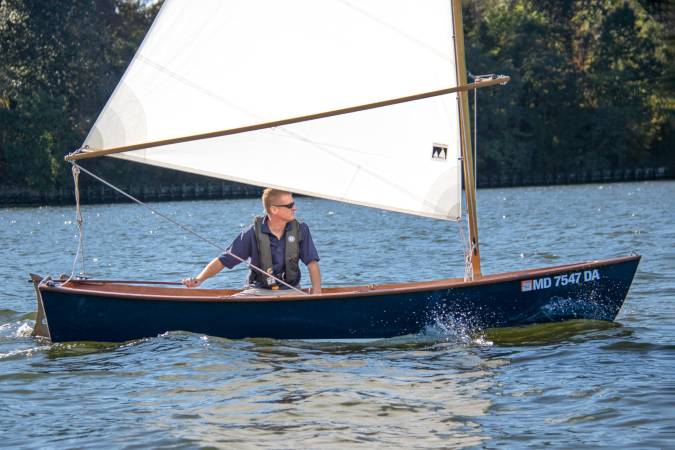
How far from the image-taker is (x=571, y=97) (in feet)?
361

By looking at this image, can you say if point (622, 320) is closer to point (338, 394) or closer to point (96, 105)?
point (338, 394)

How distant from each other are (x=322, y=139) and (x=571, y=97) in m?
98.6

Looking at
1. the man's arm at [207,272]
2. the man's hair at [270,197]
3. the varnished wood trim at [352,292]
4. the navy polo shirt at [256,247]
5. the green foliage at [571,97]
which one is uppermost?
the green foliage at [571,97]

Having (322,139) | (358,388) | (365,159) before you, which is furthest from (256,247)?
(358,388)

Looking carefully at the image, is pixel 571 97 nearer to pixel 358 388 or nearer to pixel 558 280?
pixel 558 280

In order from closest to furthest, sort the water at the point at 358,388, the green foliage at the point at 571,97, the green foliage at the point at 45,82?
the water at the point at 358,388, the green foliage at the point at 45,82, the green foliage at the point at 571,97

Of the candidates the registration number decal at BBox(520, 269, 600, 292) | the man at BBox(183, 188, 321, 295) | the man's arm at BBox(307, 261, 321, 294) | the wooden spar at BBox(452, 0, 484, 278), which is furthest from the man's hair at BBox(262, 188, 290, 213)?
Result: the registration number decal at BBox(520, 269, 600, 292)

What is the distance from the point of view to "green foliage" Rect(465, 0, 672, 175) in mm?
108562

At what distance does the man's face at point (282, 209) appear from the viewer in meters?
14.1

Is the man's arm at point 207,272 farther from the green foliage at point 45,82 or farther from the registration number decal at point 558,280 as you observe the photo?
the green foliage at point 45,82

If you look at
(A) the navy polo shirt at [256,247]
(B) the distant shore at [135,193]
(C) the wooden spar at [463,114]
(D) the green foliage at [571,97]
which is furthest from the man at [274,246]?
(D) the green foliage at [571,97]

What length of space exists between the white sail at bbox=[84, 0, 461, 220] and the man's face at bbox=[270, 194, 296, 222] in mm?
267

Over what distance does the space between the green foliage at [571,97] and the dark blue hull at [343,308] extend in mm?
93003

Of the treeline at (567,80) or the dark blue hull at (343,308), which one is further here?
the treeline at (567,80)
